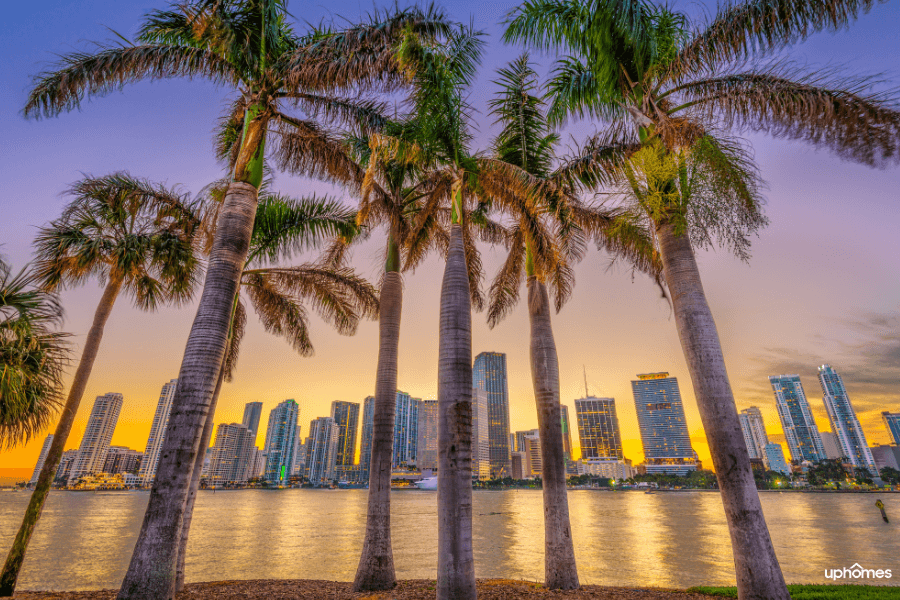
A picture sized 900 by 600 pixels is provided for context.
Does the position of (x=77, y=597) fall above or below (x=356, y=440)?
below

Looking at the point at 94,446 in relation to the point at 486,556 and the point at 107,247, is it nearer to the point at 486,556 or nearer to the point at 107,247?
the point at 486,556

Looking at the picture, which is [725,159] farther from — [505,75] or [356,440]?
[356,440]

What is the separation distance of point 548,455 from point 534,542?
76.2 ft

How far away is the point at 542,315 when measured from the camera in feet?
31.2

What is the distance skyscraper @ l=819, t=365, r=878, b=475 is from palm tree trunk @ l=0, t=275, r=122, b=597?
227422 mm

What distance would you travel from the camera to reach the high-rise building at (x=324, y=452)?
193625 millimetres

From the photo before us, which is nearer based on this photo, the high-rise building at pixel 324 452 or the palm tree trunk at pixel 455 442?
the palm tree trunk at pixel 455 442

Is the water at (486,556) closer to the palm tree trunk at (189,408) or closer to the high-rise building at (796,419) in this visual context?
the palm tree trunk at (189,408)

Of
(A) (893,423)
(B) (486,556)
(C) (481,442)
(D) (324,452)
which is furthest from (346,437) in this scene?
(A) (893,423)

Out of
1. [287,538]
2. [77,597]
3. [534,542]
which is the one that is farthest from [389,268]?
[287,538]

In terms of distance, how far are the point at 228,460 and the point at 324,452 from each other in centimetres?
4536

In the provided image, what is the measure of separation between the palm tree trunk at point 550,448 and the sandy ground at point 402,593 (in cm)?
39

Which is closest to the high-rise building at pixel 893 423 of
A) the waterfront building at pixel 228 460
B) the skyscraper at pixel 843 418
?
the skyscraper at pixel 843 418

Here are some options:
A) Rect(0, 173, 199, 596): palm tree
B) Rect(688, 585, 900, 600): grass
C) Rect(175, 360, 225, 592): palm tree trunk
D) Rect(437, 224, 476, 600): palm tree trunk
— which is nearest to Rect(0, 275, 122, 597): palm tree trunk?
Rect(0, 173, 199, 596): palm tree
